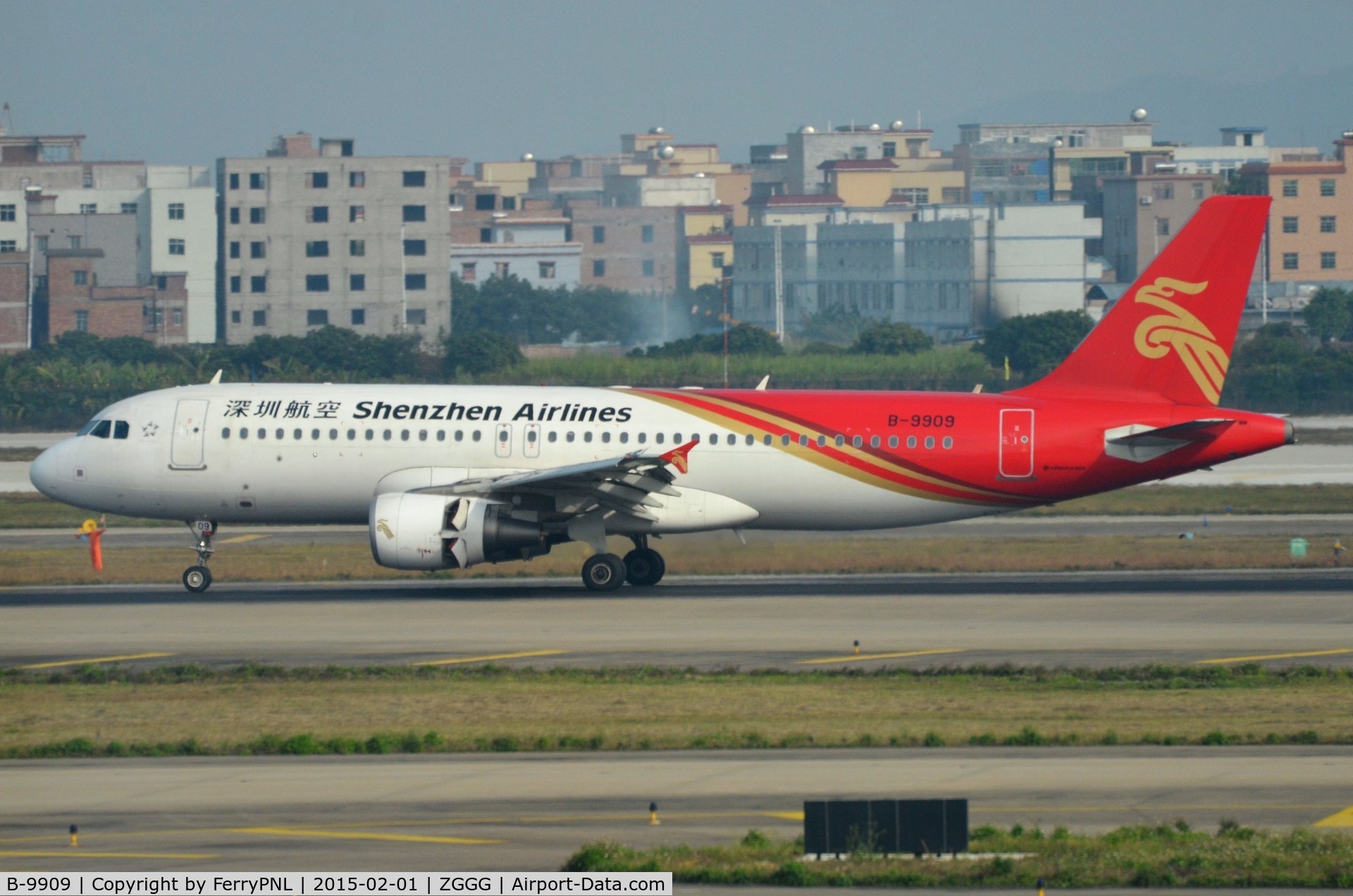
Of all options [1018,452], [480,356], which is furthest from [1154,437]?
[480,356]

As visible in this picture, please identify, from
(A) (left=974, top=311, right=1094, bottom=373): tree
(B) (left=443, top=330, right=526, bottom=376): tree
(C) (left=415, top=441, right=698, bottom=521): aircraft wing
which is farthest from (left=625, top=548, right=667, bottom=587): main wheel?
(A) (left=974, top=311, right=1094, bottom=373): tree

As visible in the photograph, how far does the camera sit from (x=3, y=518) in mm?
56906

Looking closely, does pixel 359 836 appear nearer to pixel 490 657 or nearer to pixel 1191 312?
pixel 490 657

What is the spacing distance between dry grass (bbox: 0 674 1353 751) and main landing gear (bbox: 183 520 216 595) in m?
11.1

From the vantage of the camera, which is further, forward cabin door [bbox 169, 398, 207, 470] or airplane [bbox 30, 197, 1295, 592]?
forward cabin door [bbox 169, 398, 207, 470]

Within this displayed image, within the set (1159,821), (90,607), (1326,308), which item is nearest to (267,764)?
(1159,821)

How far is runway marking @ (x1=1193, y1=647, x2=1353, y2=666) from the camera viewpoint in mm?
29188

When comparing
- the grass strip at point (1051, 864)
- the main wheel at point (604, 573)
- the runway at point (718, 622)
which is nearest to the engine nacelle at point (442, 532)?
the runway at point (718, 622)

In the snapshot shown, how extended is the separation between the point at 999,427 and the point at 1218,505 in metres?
22.3

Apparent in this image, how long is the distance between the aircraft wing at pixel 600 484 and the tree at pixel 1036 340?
6601 centimetres

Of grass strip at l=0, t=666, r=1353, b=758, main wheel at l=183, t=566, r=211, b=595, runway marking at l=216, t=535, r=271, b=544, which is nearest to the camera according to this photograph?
grass strip at l=0, t=666, r=1353, b=758

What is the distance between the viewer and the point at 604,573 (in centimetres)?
3881

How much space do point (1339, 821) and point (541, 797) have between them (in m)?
8.58

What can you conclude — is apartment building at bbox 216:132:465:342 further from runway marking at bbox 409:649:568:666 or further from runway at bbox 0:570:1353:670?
runway marking at bbox 409:649:568:666
